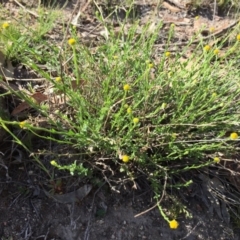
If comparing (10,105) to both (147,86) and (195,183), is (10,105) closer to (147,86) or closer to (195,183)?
(147,86)

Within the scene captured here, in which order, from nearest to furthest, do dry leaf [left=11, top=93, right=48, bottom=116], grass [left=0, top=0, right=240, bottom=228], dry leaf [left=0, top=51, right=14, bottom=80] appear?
grass [left=0, top=0, right=240, bottom=228] < dry leaf [left=11, top=93, right=48, bottom=116] < dry leaf [left=0, top=51, right=14, bottom=80]

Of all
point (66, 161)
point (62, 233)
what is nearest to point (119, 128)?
point (66, 161)

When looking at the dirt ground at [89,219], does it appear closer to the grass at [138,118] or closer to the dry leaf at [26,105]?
the grass at [138,118]

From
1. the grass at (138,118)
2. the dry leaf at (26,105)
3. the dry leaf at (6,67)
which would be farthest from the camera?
the dry leaf at (6,67)

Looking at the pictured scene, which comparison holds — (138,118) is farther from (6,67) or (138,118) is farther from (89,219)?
(6,67)

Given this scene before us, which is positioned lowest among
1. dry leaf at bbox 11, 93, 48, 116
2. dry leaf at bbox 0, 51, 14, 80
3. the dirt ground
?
the dirt ground

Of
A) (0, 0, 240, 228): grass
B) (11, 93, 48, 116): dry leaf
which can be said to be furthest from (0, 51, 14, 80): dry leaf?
(11, 93, 48, 116): dry leaf

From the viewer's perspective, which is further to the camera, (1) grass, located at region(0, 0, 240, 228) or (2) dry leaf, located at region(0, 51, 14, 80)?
(2) dry leaf, located at region(0, 51, 14, 80)

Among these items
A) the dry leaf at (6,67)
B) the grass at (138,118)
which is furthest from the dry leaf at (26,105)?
the dry leaf at (6,67)

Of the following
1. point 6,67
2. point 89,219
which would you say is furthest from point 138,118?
point 6,67

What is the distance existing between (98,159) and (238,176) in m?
0.82

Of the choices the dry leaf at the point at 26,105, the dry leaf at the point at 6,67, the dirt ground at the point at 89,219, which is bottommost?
the dirt ground at the point at 89,219

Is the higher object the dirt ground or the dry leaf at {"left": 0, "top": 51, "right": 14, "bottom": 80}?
the dry leaf at {"left": 0, "top": 51, "right": 14, "bottom": 80}

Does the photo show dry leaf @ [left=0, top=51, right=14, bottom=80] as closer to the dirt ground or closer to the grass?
the grass
